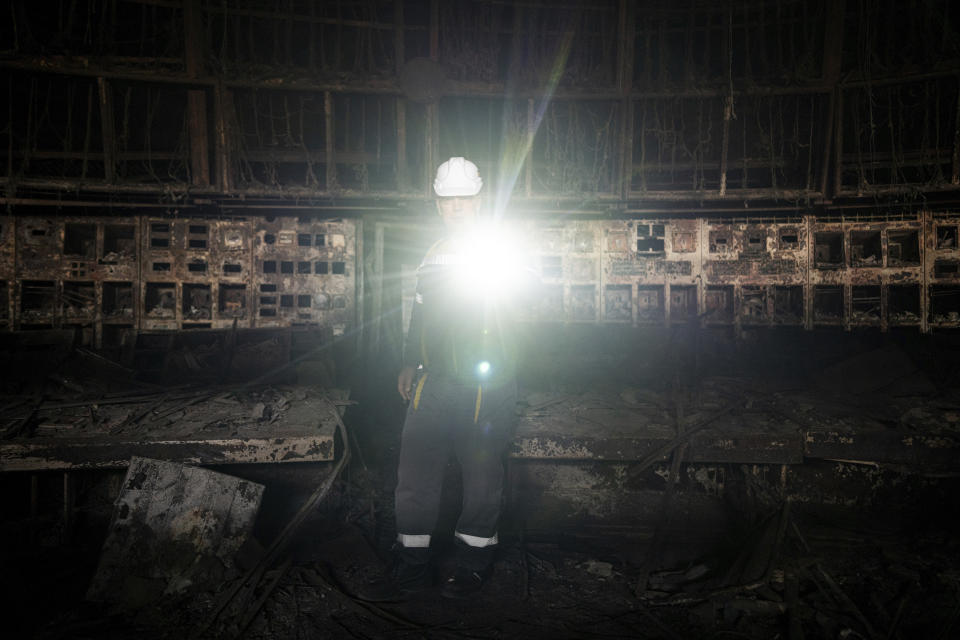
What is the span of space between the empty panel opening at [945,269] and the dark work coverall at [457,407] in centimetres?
454

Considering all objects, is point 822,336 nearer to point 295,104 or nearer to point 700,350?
point 700,350

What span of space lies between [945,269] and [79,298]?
843 cm

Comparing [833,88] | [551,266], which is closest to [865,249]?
[833,88]

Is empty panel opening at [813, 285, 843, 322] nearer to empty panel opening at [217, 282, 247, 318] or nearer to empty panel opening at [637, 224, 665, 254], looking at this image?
empty panel opening at [637, 224, 665, 254]

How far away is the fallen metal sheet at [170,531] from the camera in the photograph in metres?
2.82

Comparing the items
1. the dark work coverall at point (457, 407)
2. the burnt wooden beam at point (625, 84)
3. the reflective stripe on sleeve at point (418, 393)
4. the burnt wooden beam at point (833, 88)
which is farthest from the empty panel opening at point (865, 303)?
the reflective stripe on sleeve at point (418, 393)

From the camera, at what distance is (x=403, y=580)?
2.86 metres

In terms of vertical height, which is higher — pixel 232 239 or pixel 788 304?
pixel 232 239

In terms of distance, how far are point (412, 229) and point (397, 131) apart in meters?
1.00

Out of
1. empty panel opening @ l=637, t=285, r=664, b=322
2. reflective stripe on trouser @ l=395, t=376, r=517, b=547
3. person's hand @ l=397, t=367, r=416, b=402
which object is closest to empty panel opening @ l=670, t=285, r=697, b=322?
empty panel opening @ l=637, t=285, r=664, b=322

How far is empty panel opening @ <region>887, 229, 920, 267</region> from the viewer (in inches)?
195

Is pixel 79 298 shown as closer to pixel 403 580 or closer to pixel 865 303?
pixel 403 580

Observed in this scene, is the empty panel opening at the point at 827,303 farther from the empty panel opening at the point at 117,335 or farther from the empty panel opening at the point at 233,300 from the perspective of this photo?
the empty panel opening at the point at 117,335

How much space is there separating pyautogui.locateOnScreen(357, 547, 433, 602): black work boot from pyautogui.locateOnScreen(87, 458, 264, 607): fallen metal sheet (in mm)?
865
